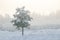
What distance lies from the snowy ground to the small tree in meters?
0.13

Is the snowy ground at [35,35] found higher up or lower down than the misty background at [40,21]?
lower down

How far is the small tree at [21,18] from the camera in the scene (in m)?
1.45

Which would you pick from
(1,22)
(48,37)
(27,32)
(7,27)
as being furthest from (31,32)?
(1,22)

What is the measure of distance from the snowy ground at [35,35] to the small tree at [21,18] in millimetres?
131

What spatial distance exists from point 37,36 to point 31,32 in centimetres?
12

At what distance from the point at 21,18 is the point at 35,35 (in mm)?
369

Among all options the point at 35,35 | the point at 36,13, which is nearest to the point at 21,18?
the point at 36,13

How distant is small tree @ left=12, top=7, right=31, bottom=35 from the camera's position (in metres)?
1.45

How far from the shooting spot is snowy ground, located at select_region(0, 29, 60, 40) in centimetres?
147

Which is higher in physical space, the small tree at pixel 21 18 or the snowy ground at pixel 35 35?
the small tree at pixel 21 18

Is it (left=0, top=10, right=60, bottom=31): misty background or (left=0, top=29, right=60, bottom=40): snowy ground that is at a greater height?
(left=0, top=10, right=60, bottom=31): misty background

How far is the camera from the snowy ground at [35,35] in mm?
1467

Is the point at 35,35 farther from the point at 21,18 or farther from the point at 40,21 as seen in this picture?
the point at 21,18

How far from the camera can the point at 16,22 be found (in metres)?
1.46
